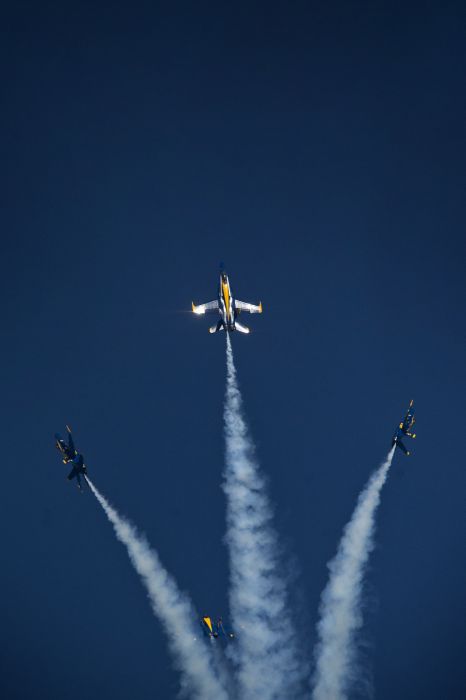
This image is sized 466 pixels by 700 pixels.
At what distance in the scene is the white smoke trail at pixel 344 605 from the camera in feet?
217

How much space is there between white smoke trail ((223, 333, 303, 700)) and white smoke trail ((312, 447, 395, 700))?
4144mm

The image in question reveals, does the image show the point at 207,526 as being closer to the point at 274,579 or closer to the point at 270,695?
the point at 274,579

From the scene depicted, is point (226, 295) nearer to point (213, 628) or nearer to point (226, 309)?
point (226, 309)

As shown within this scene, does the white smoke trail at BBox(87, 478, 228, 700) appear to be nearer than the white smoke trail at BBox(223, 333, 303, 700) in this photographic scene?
No

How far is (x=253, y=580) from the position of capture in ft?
226

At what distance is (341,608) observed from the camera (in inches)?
2709

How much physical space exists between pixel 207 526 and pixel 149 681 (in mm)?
25502

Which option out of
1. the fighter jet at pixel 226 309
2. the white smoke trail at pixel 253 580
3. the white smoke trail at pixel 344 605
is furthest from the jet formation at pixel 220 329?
the white smoke trail at pixel 344 605

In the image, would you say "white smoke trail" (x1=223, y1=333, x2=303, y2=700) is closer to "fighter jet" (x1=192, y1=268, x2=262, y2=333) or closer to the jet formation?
the jet formation

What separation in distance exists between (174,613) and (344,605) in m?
26.5

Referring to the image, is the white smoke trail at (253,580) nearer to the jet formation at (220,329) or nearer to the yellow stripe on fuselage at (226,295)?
the jet formation at (220,329)

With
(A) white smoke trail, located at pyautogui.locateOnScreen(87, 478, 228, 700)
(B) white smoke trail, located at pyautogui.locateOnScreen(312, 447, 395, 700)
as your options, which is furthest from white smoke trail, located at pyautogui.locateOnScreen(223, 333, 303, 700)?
(A) white smoke trail, located at pyautogui.locateOnScreen(87, 478, 228, 700)

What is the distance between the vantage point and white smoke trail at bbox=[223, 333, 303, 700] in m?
65.2

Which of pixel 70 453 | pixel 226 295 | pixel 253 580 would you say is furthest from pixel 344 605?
pixel 226 295
